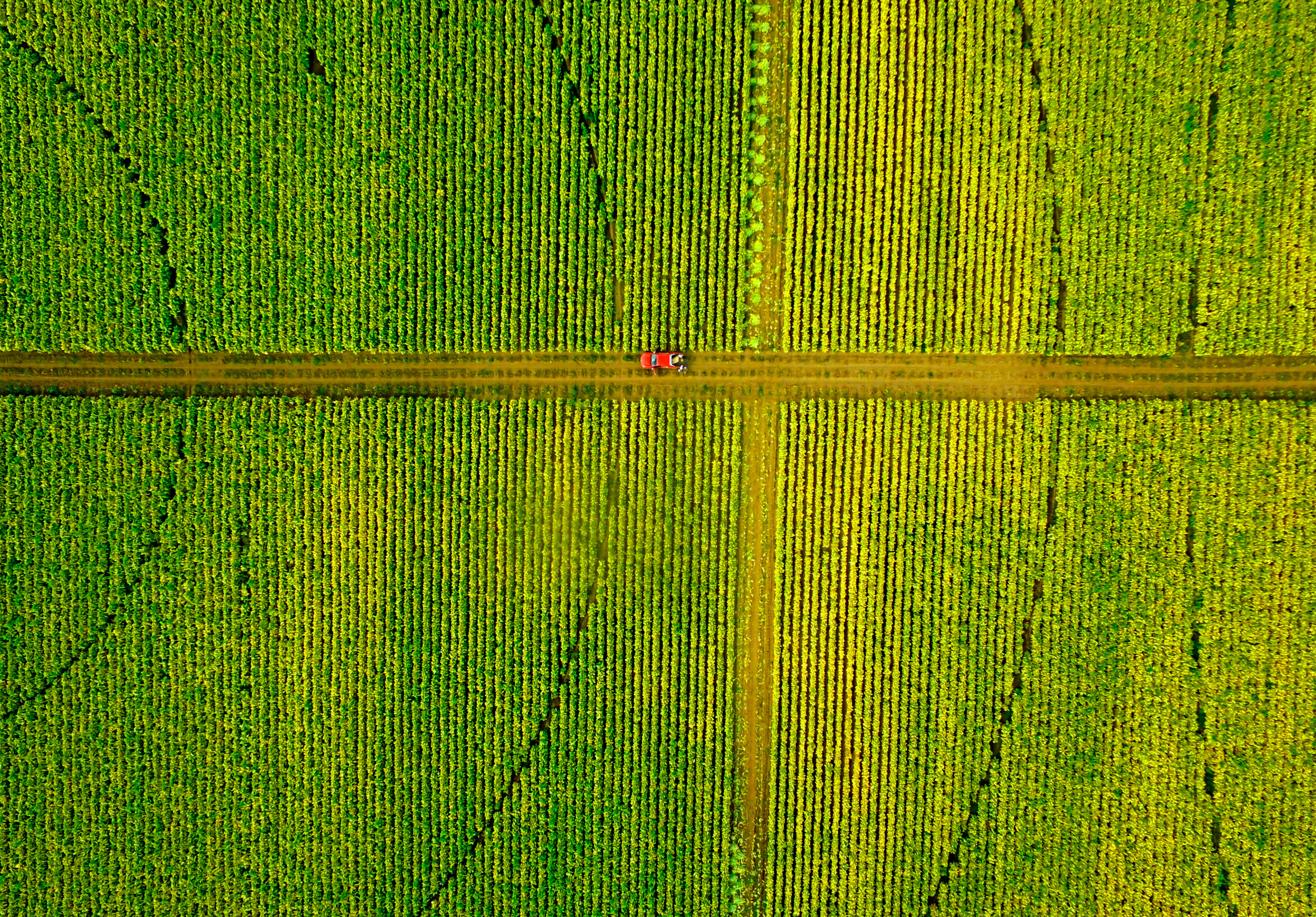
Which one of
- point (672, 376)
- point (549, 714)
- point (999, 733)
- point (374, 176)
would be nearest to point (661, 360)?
point (672, 376)

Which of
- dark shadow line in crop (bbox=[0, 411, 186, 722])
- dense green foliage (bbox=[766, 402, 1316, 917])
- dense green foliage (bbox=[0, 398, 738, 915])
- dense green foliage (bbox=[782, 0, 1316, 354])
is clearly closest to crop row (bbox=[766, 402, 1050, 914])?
dense green foliage (bbox=[766, 402, 1316, 917])

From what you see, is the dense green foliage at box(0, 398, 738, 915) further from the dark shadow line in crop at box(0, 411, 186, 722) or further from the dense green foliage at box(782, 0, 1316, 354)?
the dense green foliage at box(782, 0, 1316, 354)

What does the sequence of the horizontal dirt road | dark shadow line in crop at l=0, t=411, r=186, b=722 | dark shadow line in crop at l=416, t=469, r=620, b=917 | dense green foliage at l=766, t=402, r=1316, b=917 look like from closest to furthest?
dense green foliage at l=766, t=402, r=1316, b=917, the horizontal dirt road, dark shadow line in crop at l=416, t=469, r=620, b=917, dark shadow line in crop at l=0, t=411, r=186, b=722

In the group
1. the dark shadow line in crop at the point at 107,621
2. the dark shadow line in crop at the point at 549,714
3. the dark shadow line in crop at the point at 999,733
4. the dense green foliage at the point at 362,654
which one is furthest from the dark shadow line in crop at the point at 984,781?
the dark shadow line in crop at the point at 107,621

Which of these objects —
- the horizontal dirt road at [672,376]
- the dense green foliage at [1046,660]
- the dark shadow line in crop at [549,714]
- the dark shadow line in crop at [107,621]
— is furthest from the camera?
the dark shadow line in crop at [107,621]

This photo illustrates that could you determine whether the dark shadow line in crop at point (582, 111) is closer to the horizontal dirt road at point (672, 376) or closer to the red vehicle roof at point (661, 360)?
the red vehicle roof at point (661, 360)

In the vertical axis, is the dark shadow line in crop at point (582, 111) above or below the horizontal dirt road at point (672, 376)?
above

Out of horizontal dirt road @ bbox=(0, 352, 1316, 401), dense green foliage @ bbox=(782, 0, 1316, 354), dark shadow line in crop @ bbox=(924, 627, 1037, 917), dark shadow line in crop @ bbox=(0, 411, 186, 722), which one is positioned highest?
dense green foliage @ bbox=(782, 0, 1316, 354)
